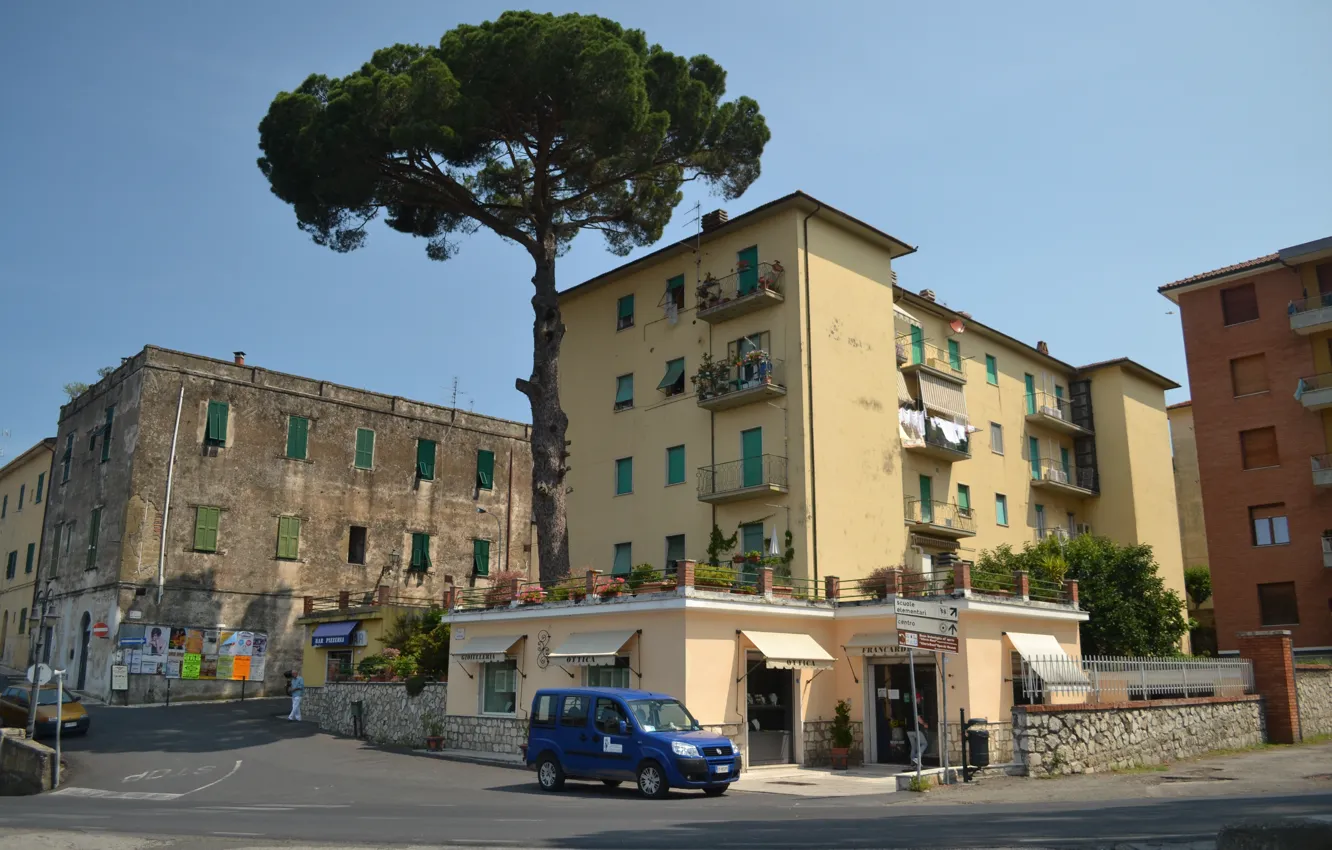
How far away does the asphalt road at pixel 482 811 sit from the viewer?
443 inches

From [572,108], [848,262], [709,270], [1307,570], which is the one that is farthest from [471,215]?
[1307,570]

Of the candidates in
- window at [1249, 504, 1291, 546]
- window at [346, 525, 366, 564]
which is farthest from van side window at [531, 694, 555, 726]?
window at [1249, 504, 1291, 546]

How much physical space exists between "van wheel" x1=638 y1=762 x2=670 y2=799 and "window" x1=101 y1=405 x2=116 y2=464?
3006cm

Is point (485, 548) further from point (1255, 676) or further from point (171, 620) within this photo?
point (1255, 676)

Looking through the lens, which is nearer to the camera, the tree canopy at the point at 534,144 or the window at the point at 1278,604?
the tree canopy at the point at 534,144

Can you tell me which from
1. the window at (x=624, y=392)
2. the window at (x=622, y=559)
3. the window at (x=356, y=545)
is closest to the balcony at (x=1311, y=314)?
the window at (x=624, y=392)

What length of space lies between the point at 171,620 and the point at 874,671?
83.2ft

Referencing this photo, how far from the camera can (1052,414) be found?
137 ft

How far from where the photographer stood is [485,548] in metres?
46.0

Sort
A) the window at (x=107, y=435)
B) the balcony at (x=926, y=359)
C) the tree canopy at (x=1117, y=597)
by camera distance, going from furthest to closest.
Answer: the window at (x=107, y=435), the balcony at (x=926, y=359), the tree canopy at (x=1117, y=597)

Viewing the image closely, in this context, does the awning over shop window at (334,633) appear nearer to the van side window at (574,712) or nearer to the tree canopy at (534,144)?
the tree canopy at (534,144)

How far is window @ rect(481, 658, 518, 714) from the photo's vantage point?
25375 mm

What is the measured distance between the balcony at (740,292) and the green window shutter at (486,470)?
17.8 m

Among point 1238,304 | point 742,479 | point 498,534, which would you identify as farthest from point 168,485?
point 1238,304
